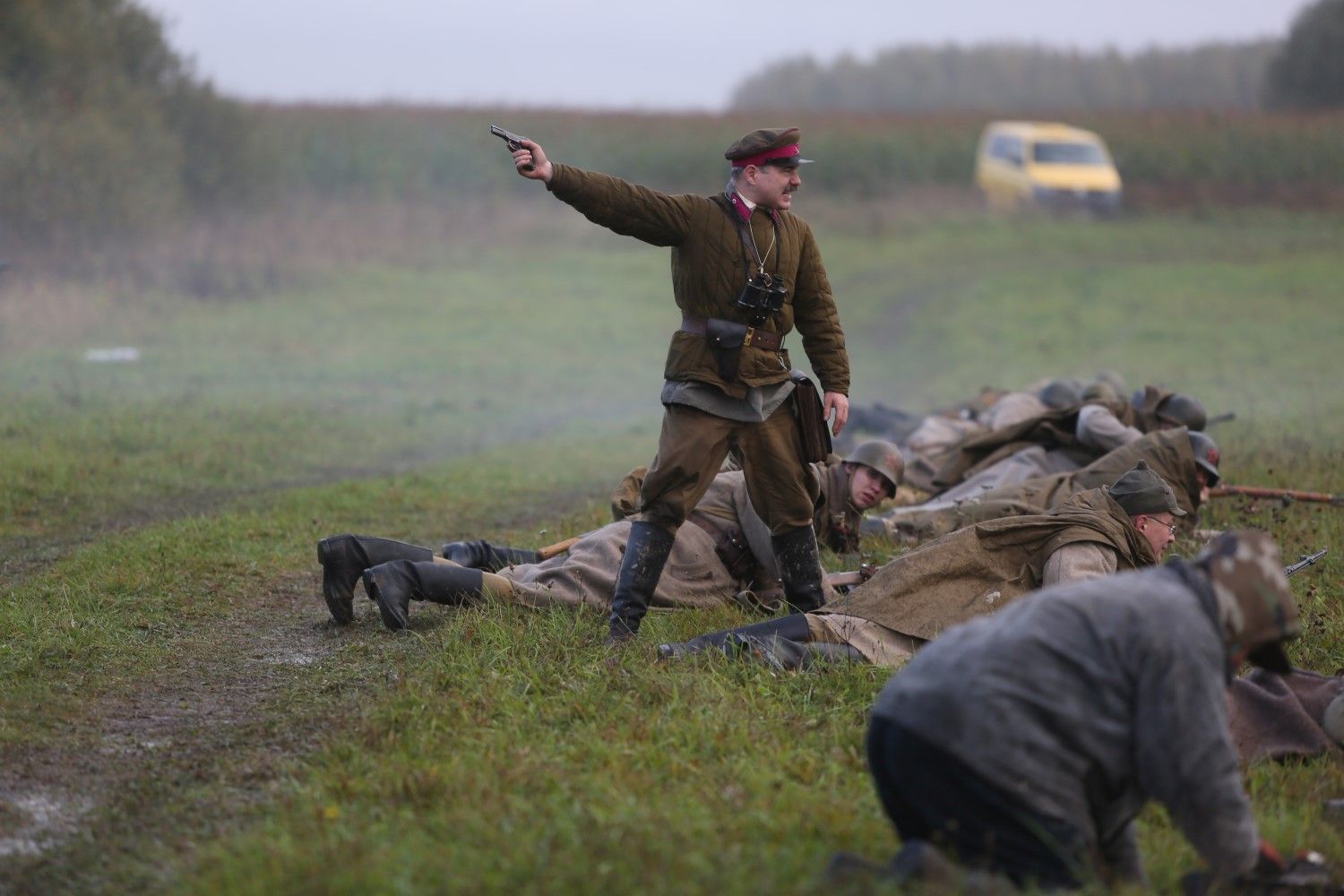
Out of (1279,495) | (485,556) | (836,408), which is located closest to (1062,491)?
(1279,495)

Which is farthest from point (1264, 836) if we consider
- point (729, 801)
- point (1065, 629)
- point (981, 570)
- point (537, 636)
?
point (537, 636)

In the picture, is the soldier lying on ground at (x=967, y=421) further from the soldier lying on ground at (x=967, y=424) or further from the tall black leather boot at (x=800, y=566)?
the tall black leather boot at (x=800, y=566)

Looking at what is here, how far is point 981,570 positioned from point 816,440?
2.85ft

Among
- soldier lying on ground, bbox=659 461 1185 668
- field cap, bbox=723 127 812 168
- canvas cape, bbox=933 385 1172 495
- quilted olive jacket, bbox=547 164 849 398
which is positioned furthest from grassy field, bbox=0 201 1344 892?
field cap, bbox=723 127 812 168

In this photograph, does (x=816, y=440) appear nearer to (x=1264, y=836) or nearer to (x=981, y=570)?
(x=981, y=570)

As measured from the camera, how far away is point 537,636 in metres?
5.77

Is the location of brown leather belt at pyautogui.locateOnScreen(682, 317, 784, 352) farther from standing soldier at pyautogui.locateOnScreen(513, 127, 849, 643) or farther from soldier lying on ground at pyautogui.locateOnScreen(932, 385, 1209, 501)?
soldier lying on ground at pyautogui.locateOnScreen(932, 385, 1209, 501)

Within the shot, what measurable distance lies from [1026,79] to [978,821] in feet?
194

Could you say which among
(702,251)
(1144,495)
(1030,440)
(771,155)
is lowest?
(1030,440)

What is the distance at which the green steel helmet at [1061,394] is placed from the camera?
34.1ft

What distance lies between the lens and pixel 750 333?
5.79 metres

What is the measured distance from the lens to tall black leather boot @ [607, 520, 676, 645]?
19.2ft

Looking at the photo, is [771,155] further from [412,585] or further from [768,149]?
[412,585]

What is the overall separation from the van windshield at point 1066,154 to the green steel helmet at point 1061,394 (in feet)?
A: 72.7
